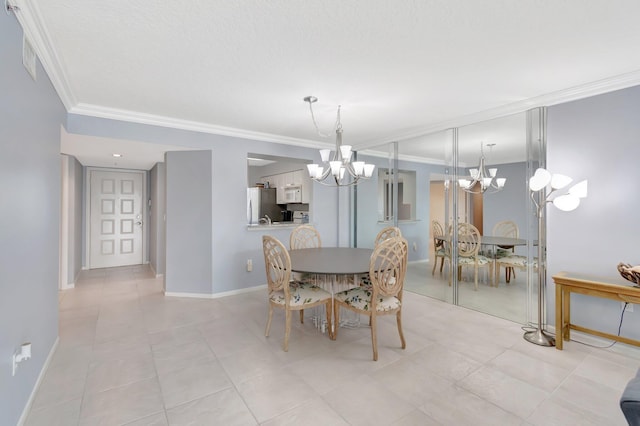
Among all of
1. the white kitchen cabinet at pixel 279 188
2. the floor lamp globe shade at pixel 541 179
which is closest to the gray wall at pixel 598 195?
the floor lamp globe shade at pixel 541 179

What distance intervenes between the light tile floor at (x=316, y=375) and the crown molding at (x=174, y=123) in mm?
2268

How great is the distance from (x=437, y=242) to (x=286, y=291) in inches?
95.4

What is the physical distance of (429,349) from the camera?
2551mm

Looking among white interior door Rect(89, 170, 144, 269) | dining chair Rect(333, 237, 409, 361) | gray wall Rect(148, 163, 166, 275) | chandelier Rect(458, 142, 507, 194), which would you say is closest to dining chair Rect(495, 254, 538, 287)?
chandelier Rect(458, 142, 507, 194)

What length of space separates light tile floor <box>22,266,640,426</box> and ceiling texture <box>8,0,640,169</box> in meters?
2.27

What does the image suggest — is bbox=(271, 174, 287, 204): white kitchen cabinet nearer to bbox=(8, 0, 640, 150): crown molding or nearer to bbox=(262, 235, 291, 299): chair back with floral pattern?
bbox=(8, 0, 640, 150): crown molding

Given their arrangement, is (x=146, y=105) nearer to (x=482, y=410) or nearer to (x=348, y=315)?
(x=348, y=315)

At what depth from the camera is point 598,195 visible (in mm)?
2615

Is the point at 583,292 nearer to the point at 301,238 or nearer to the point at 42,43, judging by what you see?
the point at 301,238

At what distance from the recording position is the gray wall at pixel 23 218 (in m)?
1.46

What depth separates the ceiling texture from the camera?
166cm

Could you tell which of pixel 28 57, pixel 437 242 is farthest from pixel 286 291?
pixel 437 242

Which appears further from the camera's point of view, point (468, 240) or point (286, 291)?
point (468, 240)

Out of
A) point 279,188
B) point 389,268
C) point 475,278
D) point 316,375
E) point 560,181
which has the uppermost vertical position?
point 279,188
